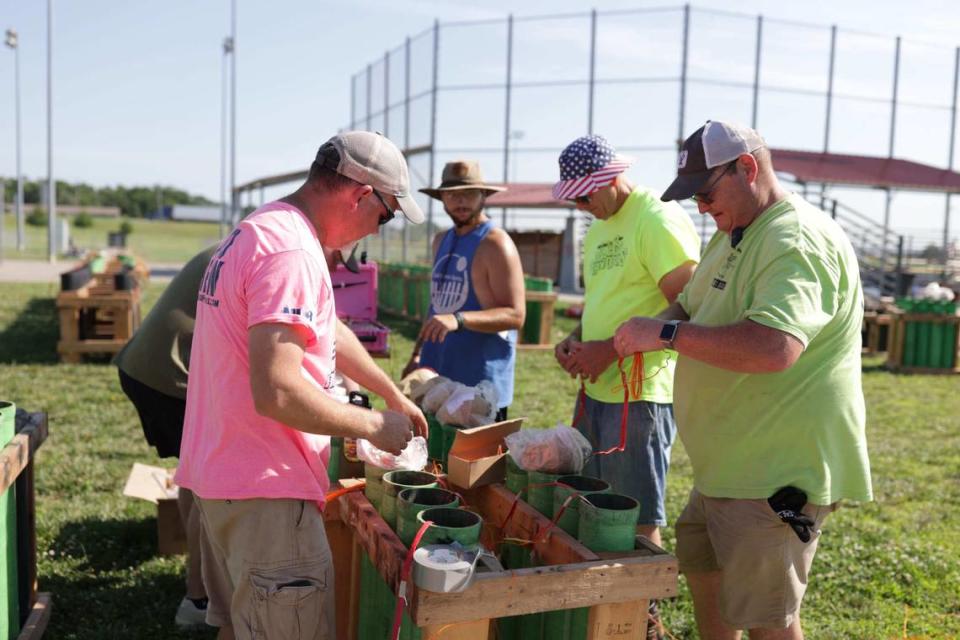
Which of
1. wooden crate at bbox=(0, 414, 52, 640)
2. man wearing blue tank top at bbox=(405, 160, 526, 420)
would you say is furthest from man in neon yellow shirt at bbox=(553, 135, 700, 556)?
wooden crate at bbox=(0, 414, 52, 640)

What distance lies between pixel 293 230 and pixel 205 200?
138m

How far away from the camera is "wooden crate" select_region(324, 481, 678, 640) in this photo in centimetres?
217

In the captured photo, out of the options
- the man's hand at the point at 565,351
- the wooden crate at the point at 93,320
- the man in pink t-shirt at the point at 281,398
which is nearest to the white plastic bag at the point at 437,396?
the man's hand at the point at 565,351

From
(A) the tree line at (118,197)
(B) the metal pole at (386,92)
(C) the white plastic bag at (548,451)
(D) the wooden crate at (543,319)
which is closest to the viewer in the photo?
(C) the white plastic bag at (548,451)

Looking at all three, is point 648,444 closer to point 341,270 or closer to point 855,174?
point 341,270

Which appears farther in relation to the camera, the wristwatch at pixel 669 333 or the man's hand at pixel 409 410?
the man's hand at pixel 409 410

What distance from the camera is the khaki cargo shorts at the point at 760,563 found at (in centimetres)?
260

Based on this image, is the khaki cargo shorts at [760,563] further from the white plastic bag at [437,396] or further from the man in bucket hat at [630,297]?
the white plastic bag at [437,396]

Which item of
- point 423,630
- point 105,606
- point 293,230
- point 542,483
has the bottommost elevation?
point 105,606

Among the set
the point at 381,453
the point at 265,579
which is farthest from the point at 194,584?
the point at 265,579

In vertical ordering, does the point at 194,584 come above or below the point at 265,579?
below

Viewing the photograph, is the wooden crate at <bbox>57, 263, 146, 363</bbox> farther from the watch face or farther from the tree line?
the tree line

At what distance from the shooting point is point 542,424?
817 centimetres

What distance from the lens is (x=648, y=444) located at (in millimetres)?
3494
